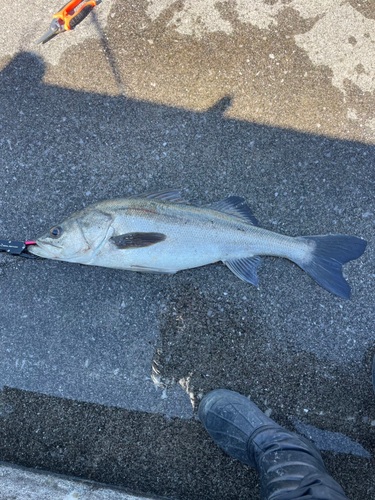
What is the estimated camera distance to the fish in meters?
2.58

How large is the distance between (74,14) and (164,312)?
3095 mm

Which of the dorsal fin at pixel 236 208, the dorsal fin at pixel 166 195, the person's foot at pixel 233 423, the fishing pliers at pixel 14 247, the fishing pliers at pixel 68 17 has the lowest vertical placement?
the person's foot at pixel 233 423

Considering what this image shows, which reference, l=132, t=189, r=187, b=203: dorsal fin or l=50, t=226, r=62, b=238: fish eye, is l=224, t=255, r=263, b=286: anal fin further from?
l=50, t=226, r=62, b=238: fish eye

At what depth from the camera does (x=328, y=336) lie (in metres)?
3.02

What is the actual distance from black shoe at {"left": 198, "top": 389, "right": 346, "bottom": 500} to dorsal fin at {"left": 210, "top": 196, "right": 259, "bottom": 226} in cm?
161

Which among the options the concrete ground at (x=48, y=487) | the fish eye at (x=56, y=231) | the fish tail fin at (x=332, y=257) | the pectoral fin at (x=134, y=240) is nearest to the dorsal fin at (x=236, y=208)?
the fish tail fin at (x=332, y=257)

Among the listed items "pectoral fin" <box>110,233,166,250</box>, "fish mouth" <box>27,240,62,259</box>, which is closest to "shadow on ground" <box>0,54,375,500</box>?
"fish mouth" <box>27,240,62,259</box>

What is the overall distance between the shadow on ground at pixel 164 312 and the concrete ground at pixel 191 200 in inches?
0.6

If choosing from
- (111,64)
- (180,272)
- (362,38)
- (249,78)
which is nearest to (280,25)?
(249,78)

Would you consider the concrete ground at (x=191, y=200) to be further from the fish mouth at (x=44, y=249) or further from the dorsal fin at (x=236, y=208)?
the fish mouth at (x=44, y=249)

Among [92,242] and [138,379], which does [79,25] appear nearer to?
[92,242]

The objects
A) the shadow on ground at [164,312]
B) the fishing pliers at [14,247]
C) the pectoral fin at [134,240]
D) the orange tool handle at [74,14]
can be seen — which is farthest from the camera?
the orange tool handle at [74,14]

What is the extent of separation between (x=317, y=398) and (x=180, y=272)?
5.81ft

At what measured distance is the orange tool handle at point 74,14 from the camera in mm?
3053
